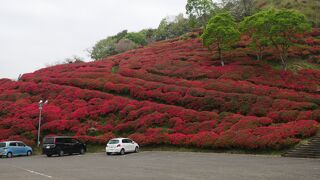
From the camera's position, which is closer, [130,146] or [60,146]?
[130,146]

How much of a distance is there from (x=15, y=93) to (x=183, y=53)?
29.5 meters

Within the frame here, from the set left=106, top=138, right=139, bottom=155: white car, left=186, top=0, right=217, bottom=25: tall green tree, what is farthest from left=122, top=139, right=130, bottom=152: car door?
left=186, top=0, right=217, bottom=25: tall green tree

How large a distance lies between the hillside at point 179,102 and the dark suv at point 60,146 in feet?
10.4

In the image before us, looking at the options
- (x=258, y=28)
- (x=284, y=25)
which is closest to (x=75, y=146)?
(x=258, y=28)

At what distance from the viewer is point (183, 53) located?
225ft

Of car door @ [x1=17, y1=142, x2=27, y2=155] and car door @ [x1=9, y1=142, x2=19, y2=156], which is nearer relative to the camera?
car door @ [x1=9, y1=142, x2=19, y2=156]

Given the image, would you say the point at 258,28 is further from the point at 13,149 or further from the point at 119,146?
the point at 13,149

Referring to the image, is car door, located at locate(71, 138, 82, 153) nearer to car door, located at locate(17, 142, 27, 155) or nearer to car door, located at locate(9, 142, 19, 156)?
car door, located at locate(17, 142, 27, 155)

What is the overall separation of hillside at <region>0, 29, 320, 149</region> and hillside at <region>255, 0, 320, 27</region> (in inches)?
634

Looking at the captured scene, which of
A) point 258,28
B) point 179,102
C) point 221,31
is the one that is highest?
point 221,31

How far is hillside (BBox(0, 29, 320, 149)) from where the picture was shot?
36.5m

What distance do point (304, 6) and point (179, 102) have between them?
53.3m

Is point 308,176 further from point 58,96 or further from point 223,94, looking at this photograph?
point 58,96

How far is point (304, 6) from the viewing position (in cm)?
Answer: 8538
